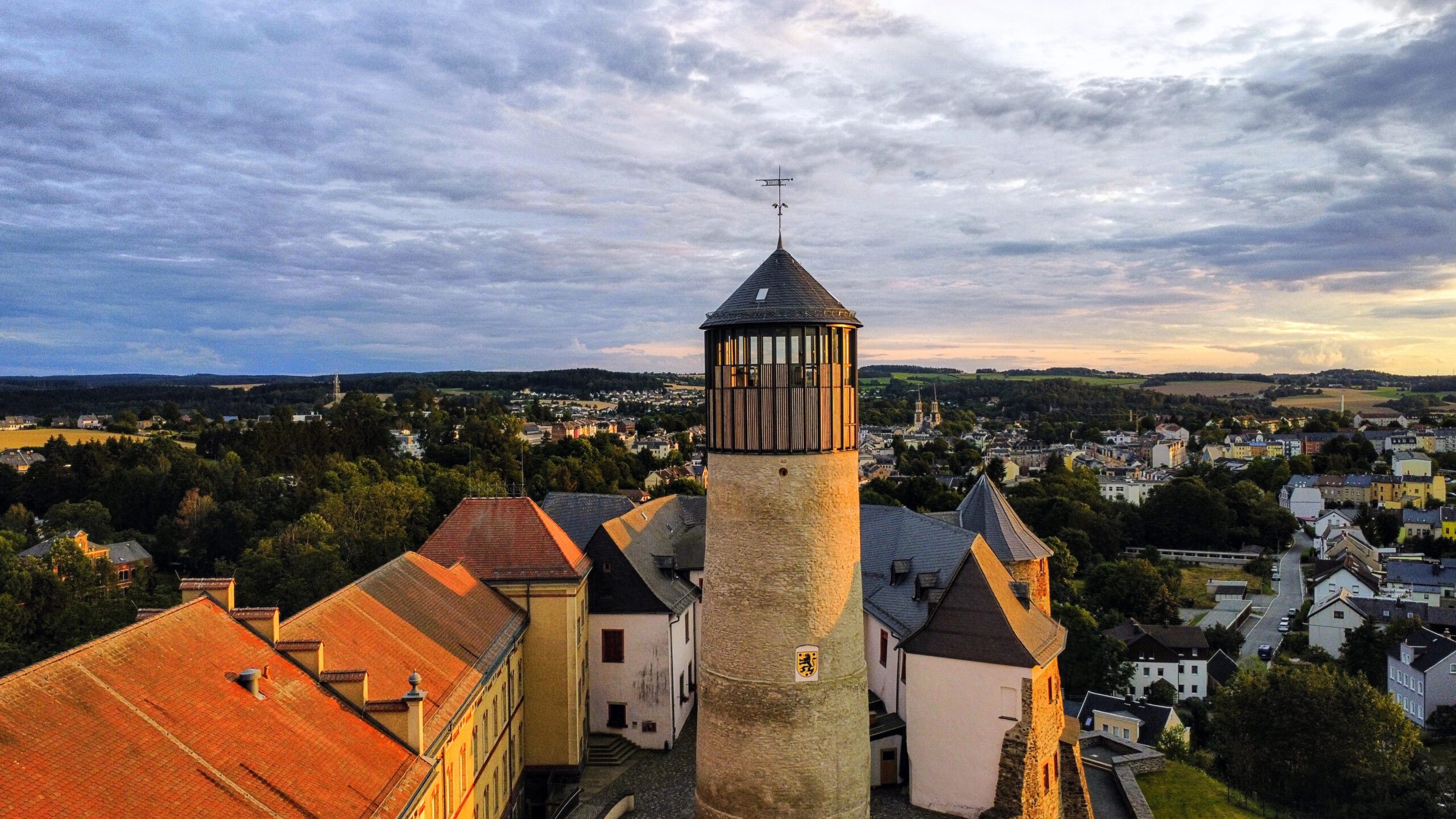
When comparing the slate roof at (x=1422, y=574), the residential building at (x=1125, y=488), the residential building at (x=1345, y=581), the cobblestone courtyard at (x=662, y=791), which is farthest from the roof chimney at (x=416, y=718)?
the residential building at (x=1125, y=488)

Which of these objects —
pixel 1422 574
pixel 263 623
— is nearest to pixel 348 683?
pixel 263 623

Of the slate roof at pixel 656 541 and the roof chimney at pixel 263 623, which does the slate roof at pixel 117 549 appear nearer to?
the slate roof at pixel 656 541

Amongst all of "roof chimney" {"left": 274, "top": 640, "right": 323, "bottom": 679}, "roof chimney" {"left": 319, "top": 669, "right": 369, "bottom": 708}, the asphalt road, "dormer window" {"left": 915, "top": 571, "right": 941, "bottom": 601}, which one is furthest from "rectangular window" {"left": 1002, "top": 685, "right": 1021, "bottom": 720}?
the asphalt road

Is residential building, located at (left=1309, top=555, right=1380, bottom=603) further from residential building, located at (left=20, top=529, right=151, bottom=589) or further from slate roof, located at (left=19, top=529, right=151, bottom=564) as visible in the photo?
A: slate roof, located at (left=19, top=529, right=151, bottom=564)

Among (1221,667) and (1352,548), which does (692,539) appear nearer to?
(1221,667)

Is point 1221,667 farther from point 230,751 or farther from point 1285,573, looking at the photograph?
point 230,751
